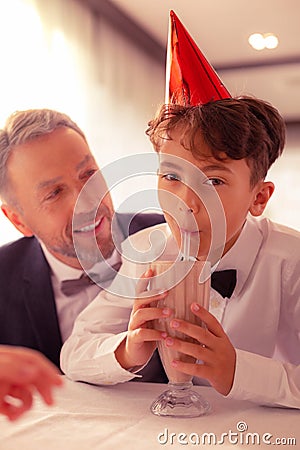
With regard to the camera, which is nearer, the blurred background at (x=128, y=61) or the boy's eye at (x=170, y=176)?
the boy's eye at (x=170, y=176)

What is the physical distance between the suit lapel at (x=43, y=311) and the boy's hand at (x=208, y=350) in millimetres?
627

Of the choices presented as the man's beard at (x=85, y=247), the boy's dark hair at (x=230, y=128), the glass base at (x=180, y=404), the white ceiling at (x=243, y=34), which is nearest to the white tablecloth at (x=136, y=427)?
the glass base at (x=180, y=404)

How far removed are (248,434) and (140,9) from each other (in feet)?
7.42

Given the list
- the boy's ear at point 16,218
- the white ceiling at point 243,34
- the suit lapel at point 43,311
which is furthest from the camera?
the white ceiling at point 243,34

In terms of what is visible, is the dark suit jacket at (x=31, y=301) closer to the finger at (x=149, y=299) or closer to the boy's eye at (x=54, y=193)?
the boy's eye at (x=54, y=193)

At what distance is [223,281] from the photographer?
1.00 metres

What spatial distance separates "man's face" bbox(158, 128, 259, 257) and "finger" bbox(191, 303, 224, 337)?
0.18 m

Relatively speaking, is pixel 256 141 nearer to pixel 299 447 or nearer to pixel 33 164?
pixel 299 447

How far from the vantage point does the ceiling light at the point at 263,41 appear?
9.36ft

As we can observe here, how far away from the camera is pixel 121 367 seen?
2.91 ft

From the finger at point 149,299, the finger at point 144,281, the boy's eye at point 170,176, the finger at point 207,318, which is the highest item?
the boy's eye at point 170,176

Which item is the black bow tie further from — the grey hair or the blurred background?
the blurred background

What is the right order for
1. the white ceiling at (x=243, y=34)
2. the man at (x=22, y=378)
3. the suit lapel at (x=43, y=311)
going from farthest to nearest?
1. the white ceiling at (x=243, y=34)
2. the suit lapel at (x=43, y=311)
3. the man at (x=22, y=378)

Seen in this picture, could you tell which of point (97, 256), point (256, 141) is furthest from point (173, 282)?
point (97, 256)
